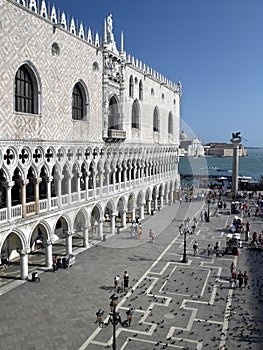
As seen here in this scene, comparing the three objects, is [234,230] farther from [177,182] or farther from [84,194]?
[177,182]

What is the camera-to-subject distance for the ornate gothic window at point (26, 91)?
15.0m

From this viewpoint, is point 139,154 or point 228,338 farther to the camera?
point 139,154

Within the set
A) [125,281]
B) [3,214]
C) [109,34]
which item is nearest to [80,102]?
[109,34]

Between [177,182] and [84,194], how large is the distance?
69.5 ft

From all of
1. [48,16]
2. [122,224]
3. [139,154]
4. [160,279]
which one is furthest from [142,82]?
[160,279]

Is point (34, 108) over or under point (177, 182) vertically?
over

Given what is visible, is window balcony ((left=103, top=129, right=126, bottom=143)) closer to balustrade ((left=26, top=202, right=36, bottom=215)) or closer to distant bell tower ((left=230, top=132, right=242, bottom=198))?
balustrade ((left=26, top=202, right=36, bottom=215))

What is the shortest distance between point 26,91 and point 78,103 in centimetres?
448

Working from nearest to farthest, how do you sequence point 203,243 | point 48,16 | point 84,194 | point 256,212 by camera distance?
point 48,16
point 84,194
point 203,243
point 256,212

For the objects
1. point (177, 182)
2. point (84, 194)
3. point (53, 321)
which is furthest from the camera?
point (177, 182)

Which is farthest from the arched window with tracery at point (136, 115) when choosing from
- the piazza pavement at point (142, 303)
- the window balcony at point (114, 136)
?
the piazza pavement at point (142, 303)

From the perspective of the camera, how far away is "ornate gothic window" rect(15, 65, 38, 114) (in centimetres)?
1497

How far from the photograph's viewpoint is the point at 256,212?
3056 cm

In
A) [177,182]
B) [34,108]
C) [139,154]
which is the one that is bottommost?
[177,182]
